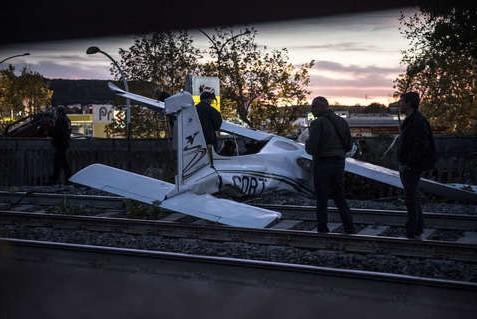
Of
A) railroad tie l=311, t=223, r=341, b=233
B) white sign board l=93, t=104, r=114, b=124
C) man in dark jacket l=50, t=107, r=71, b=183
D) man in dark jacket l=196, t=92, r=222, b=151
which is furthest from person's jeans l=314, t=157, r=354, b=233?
white sign board l=93, t=104, r=114, b=124

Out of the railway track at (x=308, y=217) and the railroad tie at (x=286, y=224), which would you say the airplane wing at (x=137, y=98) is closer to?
the railway track at (x=308, y=217)

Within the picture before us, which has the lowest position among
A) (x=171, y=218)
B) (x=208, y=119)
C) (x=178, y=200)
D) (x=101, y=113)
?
(x=171, y=218)

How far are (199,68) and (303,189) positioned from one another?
10.9m

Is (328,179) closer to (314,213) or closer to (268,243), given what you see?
(268,243)

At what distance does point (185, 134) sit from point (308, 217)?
8.12ft

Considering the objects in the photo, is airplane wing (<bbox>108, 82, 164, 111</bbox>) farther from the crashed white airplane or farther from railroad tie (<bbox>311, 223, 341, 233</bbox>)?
railroad tie (<bbox>311, 223, 341, 233</bbox>)

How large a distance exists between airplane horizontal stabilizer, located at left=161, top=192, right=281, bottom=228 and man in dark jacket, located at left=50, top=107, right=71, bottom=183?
7365 mm

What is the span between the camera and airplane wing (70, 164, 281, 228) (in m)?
9.07

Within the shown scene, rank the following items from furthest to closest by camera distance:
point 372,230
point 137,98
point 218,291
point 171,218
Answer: point 137,98 < point 171,218 < point 372,230 < point 218,291

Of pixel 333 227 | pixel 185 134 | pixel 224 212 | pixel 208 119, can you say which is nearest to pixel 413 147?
pixel 333 227

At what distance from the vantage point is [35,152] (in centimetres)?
1750

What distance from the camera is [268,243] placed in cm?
848

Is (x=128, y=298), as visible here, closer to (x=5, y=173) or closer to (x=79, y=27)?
(x=79, y=27)

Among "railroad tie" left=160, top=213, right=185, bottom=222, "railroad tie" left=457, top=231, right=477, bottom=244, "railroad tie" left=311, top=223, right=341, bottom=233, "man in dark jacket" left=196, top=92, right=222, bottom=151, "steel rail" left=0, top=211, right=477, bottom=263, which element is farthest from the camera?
"man in dark jacket" left=196, top=92, right=222, bottom=151
